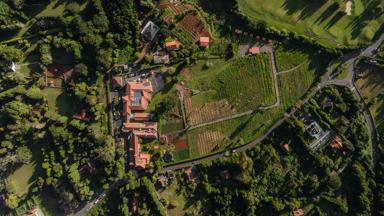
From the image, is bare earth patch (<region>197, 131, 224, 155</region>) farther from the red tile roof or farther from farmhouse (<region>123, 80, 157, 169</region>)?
the red tile roof

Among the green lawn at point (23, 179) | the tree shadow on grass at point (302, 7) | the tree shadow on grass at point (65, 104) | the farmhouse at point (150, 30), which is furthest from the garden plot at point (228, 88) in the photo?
the green lawn at point (23, 179)

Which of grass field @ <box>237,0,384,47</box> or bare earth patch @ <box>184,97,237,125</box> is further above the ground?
grass field @ <box>237,0,384,47</box>

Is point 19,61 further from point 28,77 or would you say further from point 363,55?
point 363,55

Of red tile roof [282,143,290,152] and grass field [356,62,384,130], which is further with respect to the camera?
red tile roof [282,143,290,152]

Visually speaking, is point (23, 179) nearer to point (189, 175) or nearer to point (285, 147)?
point (189, 175)

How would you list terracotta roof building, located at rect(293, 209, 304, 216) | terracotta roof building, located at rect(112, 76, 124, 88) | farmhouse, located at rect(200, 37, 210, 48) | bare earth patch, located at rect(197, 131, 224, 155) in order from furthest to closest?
terracotta roof building, located at rect(112, 76, 124, 88)
bare earth patch, located at rect(197, 131, 224, 155)
farmhouse, located at rect(200, 37, 210, 48)
terracotta roof building, located at rect(293, 209, 304, 216)

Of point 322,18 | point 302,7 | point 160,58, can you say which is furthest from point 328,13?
point 160,58

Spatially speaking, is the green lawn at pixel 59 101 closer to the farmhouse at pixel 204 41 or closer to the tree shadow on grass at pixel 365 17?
the farmhouse at pixel 204 41

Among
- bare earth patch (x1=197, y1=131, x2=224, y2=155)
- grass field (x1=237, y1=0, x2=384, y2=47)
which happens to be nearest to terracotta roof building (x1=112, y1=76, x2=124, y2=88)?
bare earth patch (x1=197, y1=131, x2=224, y2=155)
